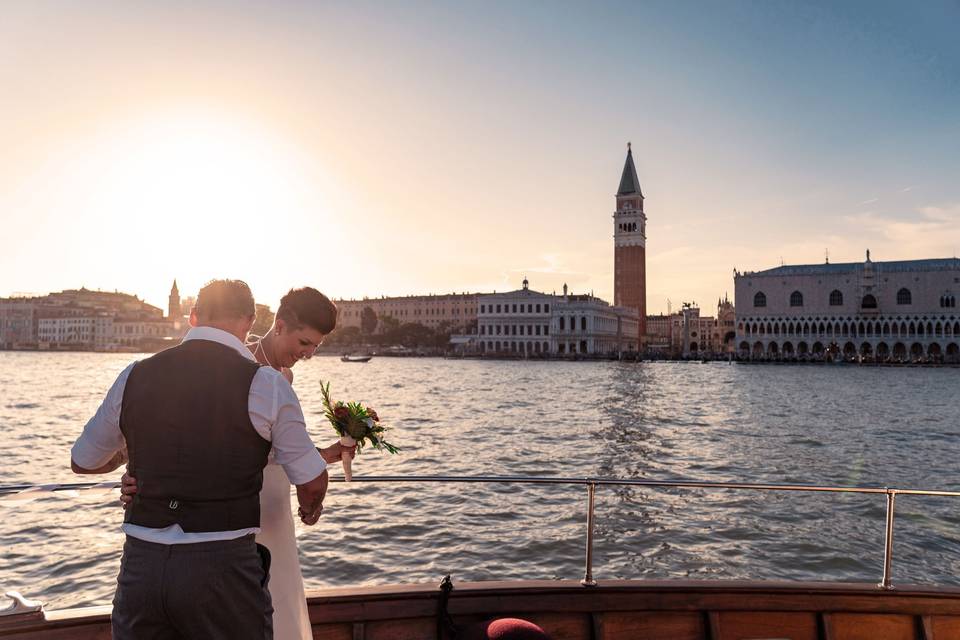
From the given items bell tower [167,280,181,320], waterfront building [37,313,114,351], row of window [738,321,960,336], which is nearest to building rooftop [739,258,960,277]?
row of window [738,321,960,336]

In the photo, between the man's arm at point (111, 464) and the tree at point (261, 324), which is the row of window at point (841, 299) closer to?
the tree at point (261, 324)

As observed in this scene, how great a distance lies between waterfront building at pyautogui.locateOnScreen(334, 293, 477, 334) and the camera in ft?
378

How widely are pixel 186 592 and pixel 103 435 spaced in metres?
0.47

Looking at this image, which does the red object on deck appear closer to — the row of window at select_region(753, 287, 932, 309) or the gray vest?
the gray vest

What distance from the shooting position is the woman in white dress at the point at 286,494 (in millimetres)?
2055

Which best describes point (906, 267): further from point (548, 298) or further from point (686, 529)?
point (686, 529)

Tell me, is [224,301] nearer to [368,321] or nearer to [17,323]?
[368,321]

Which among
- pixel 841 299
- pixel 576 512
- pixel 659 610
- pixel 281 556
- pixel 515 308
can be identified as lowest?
pixel 576 512

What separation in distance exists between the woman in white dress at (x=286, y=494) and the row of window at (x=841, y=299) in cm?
9329

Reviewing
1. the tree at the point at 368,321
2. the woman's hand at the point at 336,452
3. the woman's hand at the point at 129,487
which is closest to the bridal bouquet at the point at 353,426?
the woman's hand at the point at 336,452

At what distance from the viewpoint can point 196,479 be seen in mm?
1696

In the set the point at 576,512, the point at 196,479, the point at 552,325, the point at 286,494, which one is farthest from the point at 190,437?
the point at 552,325

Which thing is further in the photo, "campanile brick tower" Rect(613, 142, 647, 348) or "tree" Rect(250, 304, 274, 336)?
"campanile brick tower" Rect(613, 142, 647, 348)

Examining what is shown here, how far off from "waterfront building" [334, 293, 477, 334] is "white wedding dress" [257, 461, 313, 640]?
355 ft
